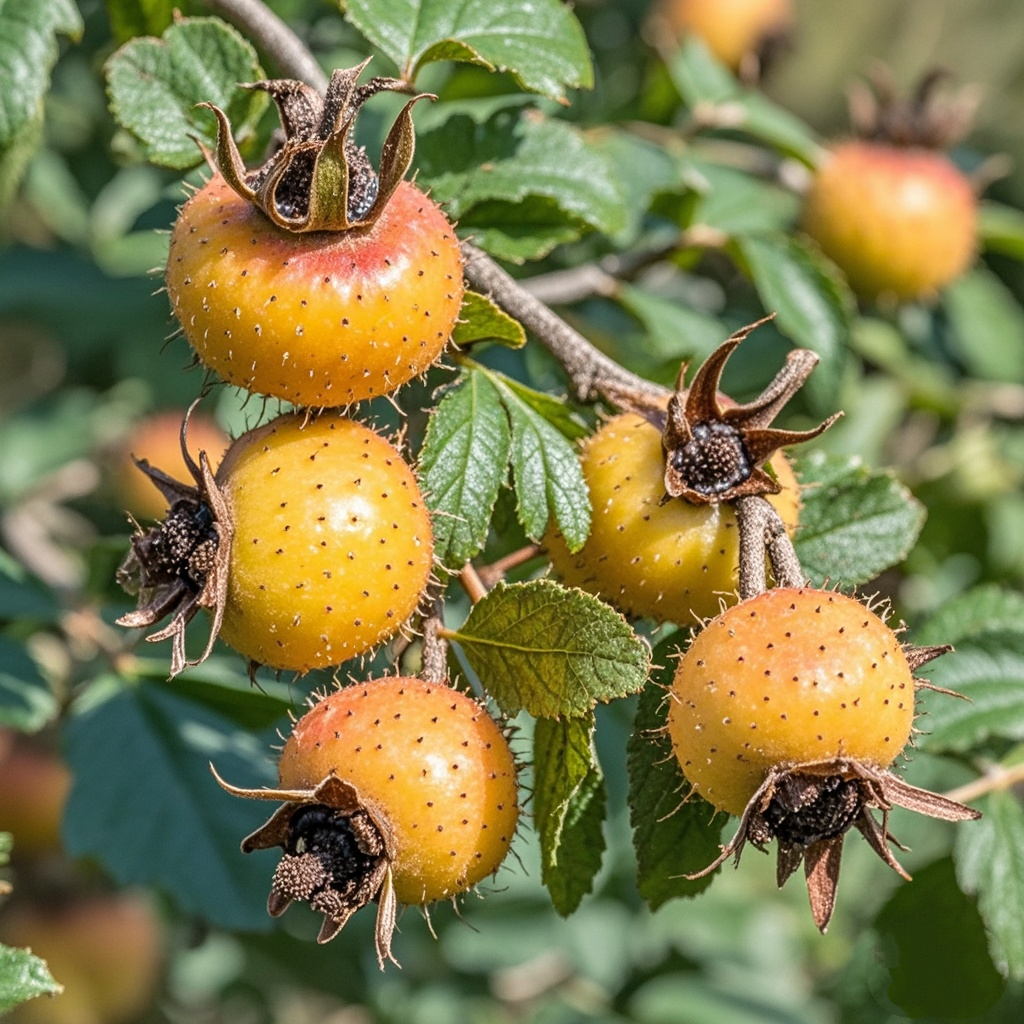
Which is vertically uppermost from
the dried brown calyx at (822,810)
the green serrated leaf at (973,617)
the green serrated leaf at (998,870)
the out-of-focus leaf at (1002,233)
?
the dried brown calyx at (822,810)

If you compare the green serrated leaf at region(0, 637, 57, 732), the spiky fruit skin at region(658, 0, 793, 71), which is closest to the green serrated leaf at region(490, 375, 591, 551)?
the green serrated leaf at region(0, 637, 57, 732)

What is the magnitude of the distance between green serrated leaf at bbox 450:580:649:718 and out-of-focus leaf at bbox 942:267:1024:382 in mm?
2416

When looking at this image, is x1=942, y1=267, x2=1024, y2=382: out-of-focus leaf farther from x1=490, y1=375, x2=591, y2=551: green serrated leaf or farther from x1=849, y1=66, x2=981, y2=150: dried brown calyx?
x1=490, y1=375, x2=591, y2=551: green serrated leaf

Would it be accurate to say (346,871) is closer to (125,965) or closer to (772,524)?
(772,524)

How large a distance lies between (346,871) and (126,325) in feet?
7.89

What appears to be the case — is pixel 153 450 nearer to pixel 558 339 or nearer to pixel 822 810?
pixel 558 339

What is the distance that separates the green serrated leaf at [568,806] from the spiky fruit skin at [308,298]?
0.47m

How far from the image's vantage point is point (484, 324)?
1.67 m

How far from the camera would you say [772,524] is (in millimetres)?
1553

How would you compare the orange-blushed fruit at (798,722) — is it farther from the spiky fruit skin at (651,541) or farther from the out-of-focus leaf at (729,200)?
the out-of-focus leaf at (729,200)

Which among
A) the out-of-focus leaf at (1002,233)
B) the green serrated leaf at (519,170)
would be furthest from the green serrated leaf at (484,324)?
the out-of-focus leaf at (1002,233)

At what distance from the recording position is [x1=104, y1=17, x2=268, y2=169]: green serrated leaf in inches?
71.9

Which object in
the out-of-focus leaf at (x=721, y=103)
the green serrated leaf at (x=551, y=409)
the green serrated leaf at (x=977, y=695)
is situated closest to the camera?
the green serrated leaf at (x=551, y=409)

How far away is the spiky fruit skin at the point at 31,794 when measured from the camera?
3314 mm
